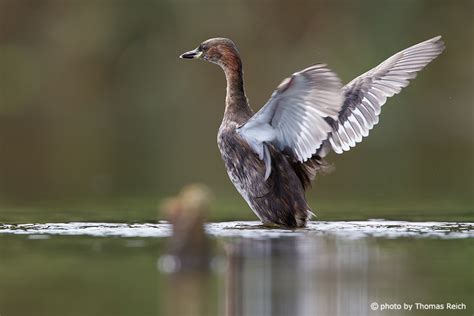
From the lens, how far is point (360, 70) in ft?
79.8

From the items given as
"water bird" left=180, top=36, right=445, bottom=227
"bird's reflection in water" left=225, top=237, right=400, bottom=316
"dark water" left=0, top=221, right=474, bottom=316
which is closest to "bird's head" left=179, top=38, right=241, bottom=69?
"water bird" left=180, top=36, right=445, bottom=227

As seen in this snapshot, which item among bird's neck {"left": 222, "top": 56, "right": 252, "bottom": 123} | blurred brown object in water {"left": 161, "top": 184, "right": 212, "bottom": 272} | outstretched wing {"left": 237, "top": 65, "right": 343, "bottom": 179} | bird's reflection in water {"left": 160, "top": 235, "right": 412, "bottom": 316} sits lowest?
bird's reflection in water {"left": 160, "top": 235, "right": 412, "bottom": 316}

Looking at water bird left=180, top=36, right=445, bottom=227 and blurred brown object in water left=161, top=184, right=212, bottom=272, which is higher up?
water bird left=180, top=36, right=445, bottom=227

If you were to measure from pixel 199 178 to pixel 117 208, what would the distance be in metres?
3.94

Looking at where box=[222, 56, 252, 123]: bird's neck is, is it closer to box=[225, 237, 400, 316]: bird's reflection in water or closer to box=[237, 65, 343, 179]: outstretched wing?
box=[237, 65, 343, 179]: outstretched wing

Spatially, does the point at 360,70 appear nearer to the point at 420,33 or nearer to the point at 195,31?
the point at 420,33

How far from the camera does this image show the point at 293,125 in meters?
10.4

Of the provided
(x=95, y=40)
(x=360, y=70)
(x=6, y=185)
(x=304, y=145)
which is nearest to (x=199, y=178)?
(x=6, y=185)

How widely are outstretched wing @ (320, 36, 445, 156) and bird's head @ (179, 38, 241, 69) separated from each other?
119cm

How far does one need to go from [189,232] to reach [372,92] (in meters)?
4.21

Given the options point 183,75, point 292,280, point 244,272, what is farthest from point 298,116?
point 183,75

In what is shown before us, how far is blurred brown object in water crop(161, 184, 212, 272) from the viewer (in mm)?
7848

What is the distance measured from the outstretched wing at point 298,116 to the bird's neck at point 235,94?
0.68 meters

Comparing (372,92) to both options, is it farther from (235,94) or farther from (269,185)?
(269,185)
